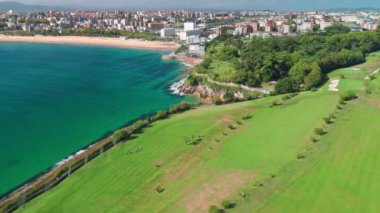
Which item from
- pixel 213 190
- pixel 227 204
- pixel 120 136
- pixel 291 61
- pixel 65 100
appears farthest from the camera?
pixel 291 61

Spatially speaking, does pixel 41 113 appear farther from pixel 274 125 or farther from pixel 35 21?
pixel 35 21

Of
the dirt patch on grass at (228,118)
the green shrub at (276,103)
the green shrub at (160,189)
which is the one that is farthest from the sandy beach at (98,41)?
the green shrub at (160,189)

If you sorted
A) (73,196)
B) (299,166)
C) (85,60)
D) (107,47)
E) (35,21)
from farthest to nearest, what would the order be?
(35,21), (107,47), (85,60), (299,166), (73,196)

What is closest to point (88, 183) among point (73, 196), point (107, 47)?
point (73, 196)

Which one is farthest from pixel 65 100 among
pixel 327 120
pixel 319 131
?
pixel 319 131

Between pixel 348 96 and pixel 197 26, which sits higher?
pixel 197 26

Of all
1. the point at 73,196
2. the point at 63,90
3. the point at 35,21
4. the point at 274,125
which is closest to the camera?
the point at 73,196

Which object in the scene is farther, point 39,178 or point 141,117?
point 141,117

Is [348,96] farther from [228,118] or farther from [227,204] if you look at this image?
[227,204]
